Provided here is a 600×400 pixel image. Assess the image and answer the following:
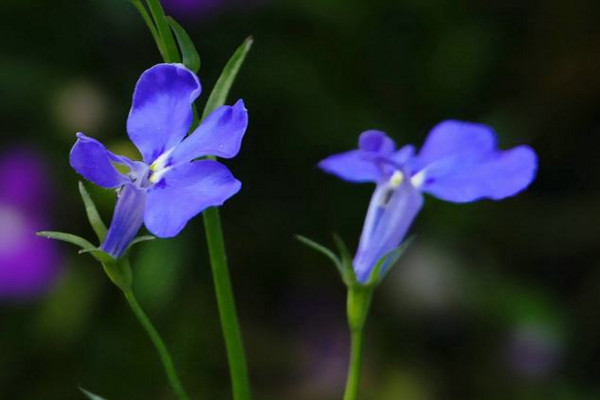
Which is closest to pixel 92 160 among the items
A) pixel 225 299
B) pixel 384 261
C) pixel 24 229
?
pixel 225 299

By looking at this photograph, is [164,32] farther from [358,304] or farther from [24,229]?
[24,229]

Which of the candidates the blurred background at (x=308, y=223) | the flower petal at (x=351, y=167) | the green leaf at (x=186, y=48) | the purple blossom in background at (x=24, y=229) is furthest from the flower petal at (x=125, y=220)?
the purple blossom in background at (x=24, y=229)

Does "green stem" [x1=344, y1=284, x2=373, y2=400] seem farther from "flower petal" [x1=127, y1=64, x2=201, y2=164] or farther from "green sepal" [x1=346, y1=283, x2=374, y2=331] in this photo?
"flower petal" [x1=127, y1=64, x2=201, y2=164]

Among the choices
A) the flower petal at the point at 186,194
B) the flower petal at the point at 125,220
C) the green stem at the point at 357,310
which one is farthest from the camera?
the green stem at the point at 357,310

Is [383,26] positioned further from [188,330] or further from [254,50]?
[188,330]

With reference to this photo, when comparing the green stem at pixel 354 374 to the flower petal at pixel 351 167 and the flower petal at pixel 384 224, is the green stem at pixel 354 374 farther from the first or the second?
the flower petal at pixel 351 167

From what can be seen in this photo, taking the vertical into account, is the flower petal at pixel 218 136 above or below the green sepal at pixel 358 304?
above

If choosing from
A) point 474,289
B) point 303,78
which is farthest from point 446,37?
point 474,289
